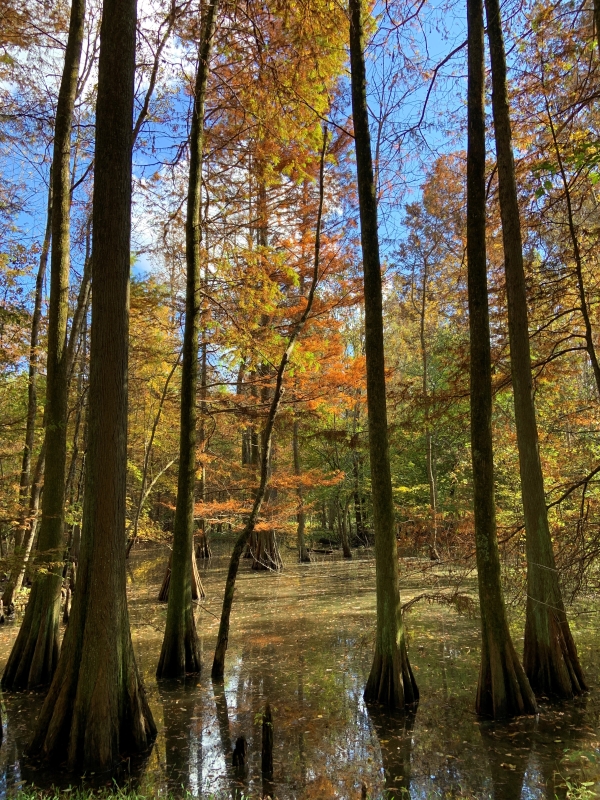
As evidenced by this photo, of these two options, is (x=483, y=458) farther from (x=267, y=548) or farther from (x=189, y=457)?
(x=267, y=548)

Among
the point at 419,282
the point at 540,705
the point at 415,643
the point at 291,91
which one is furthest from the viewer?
the point at 419,282

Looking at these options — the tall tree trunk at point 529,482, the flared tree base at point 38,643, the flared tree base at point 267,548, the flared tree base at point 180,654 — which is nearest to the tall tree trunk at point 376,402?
the tall tree trunk at point 529,482

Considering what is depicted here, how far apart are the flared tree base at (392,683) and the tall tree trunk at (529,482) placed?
1.34 meters

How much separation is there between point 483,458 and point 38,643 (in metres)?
6.02

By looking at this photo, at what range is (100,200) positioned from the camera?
4.78m

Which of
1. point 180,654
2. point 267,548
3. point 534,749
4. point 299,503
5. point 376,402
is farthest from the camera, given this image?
point 267,548

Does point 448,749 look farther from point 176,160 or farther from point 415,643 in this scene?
point 176,160

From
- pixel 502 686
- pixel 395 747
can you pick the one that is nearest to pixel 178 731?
pixel 395 747

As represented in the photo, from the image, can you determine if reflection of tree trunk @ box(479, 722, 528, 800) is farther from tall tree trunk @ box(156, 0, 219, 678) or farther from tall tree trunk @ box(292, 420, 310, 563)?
tall tree trunk @ box(292, 420, 310, 563)

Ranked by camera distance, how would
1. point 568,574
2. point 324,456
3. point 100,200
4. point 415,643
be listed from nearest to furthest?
point 100,200 → point 568,574 → point 415,643 → point 324,456

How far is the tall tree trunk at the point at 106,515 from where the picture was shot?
423 cm

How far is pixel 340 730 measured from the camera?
4.91 meters

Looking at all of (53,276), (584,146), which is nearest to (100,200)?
(53,276)

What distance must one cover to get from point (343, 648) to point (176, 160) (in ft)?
26.9
